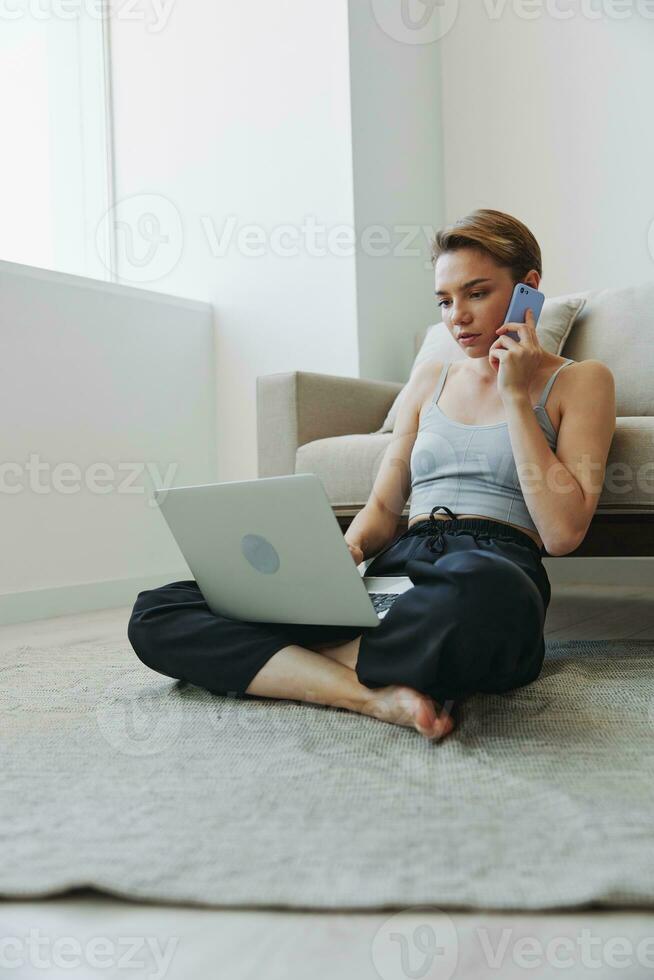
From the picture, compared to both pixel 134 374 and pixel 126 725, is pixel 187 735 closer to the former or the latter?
pixel 126 725

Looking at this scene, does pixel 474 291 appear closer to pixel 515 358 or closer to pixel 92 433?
pixel 515 358

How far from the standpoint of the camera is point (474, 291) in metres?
1.52

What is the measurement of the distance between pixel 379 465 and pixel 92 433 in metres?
1.05

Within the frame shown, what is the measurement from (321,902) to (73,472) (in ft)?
6.86

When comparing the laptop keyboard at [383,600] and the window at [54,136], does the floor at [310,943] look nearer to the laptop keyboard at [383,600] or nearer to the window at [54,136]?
the laptop keyboard at [383,600]

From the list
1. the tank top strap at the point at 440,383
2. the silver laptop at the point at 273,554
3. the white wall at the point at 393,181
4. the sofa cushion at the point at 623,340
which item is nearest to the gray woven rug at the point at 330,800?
the silver laptop at the point at 273,554

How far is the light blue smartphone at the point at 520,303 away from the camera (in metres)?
1.51

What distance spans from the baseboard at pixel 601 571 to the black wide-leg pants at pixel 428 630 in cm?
166

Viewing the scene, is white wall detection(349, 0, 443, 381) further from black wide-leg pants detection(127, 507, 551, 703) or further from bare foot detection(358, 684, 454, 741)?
bare foot detection(358, 684, 454, 741)

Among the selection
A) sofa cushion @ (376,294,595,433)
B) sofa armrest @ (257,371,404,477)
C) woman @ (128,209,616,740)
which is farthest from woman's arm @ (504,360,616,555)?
sofa armrest @ (257,371,404,477)

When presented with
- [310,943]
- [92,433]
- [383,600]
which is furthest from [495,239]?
[92,433]

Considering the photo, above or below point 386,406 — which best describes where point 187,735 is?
below

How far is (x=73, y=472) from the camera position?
2.65 metres

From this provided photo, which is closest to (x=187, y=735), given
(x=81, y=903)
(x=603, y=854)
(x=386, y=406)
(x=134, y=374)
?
(x=81, y=903)
